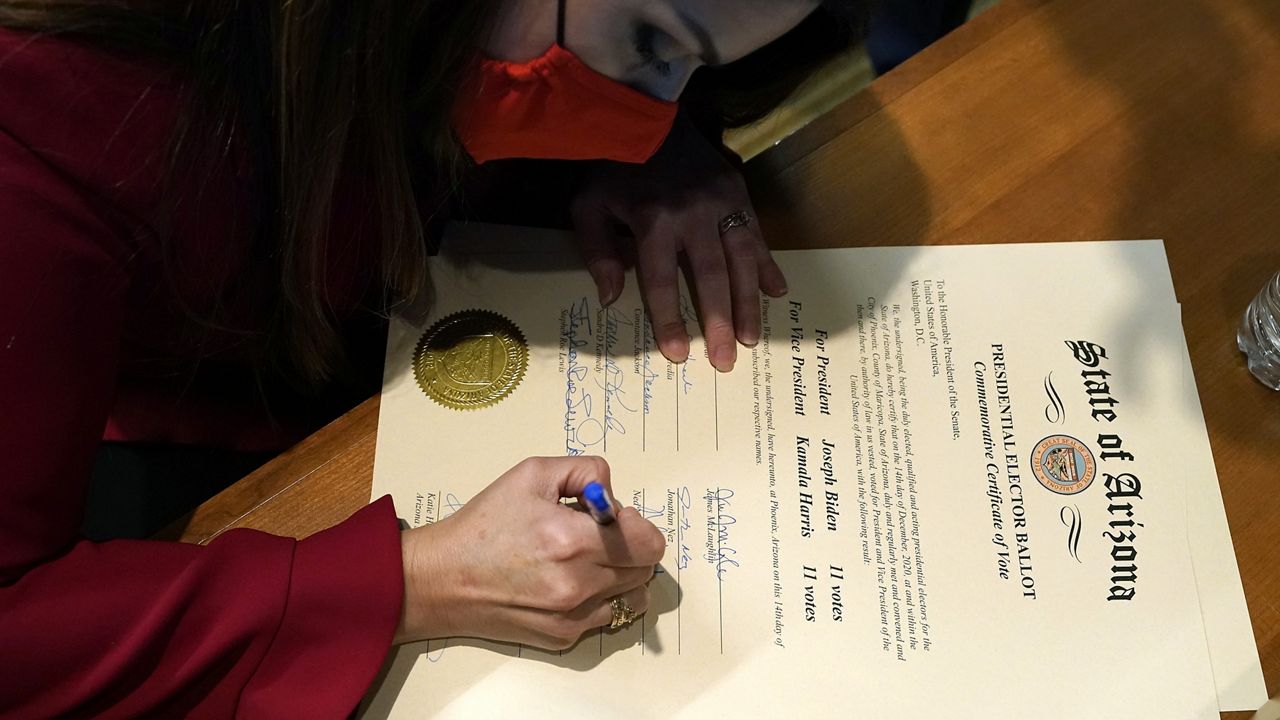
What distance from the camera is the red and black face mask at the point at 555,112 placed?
48 centimetres

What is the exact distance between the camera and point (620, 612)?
535 millimetres

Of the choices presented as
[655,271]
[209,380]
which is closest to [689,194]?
[655,271]

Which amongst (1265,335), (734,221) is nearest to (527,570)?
(734,221)

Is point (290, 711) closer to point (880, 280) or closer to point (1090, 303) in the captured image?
point (880, 280)

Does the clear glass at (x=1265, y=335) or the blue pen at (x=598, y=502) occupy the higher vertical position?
the clear glass at (x=1265, y=335)

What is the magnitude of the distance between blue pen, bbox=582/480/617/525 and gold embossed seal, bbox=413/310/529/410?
0.45 ft

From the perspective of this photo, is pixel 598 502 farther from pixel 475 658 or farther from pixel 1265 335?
pixel 1265 335

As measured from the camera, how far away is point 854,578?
54 cm

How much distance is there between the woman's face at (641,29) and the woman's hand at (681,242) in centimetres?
16

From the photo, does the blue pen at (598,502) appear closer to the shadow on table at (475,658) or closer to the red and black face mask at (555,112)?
the shadow on table at (475,658)

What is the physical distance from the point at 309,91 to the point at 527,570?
0.28 meters

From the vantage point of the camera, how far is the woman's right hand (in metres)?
0.52

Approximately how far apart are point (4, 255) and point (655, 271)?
0.38 metres
